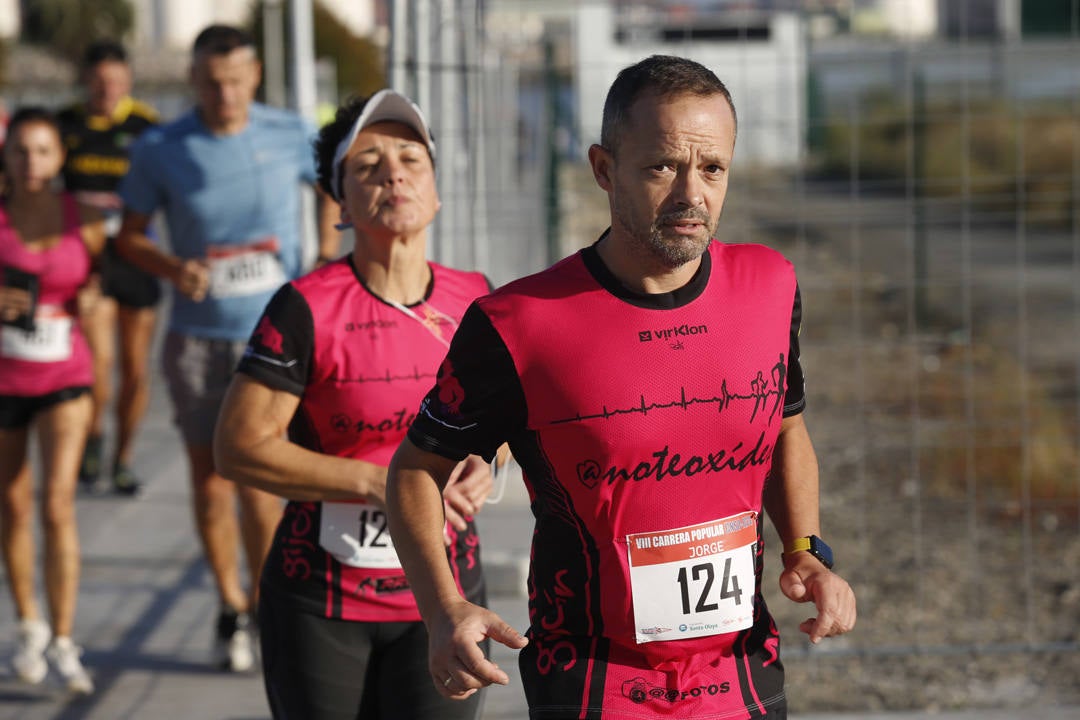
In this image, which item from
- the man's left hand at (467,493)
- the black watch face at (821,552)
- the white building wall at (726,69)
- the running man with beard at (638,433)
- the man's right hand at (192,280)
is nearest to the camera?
the running man with beard at (638,433)

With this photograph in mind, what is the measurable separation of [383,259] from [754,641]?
129 cm

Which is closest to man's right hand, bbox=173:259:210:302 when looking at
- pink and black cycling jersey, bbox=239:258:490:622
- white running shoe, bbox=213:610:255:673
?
white running shoe, bbox=213:610:255:673

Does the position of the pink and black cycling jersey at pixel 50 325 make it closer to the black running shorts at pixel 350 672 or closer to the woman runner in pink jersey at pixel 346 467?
the woman runner in pink jersey at pixel 346 467

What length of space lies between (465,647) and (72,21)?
5884 cm

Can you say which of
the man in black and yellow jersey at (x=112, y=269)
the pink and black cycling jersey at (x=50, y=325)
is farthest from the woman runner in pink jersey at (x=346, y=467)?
the man in black and yellow jersey at (x=112, y=269)

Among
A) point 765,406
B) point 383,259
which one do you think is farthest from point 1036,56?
point 765,406

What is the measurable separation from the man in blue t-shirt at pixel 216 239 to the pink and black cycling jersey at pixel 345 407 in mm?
1999

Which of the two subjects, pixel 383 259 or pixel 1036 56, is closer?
pixel 383 259

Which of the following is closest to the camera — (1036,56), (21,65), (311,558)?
(311,558)

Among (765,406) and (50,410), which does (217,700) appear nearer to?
(50,410)

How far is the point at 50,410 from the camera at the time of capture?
5156mm

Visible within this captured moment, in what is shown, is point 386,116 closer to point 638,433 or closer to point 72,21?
point 638,433

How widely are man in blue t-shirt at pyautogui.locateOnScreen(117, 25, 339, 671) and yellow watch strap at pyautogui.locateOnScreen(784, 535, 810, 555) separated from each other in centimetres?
293

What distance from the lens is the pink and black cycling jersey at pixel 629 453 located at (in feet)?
7.59
